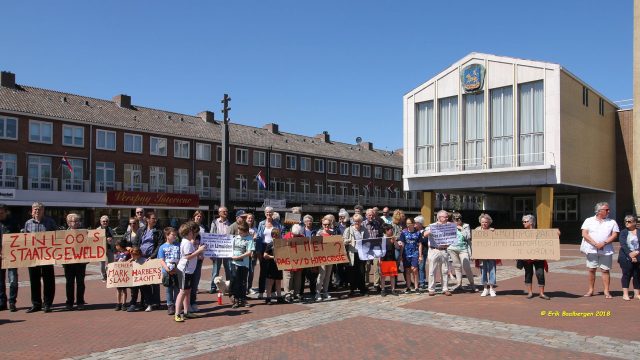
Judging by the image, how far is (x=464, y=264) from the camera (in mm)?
11703

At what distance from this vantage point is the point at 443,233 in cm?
1129

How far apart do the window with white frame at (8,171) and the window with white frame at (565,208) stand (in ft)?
137

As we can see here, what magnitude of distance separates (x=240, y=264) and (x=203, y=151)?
44.5 metres

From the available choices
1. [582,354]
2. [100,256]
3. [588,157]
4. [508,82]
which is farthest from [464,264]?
[588,157]

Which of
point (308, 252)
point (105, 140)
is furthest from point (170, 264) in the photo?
point (105, 140)

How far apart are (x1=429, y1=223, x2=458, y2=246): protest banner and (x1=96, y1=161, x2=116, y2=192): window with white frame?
39.3 meters

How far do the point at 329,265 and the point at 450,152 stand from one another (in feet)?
81.7

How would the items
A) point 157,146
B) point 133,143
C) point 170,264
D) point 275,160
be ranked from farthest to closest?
point 275,160 → point 157,146 → point 133,143 → point 170,264

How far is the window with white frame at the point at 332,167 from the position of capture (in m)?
65.2

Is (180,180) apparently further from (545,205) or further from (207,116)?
(545,205)

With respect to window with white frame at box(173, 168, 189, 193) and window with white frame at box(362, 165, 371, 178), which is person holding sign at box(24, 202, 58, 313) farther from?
window with white frame at box(362, 165, 371, 178)

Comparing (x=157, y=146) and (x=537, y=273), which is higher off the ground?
(x=157, y=146)

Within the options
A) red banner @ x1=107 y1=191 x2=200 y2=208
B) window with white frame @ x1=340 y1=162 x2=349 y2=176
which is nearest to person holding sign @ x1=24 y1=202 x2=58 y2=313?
red banner @ x1=107 y1=191 x2=200 y2=208

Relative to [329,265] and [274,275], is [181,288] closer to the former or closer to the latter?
[274,275]
